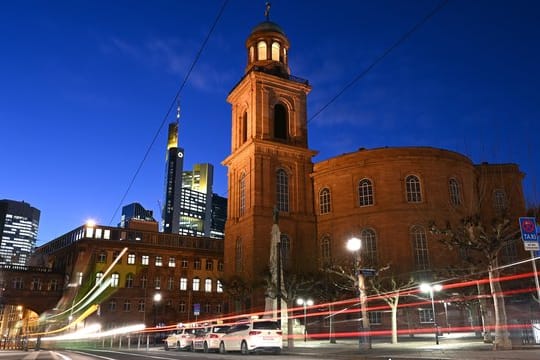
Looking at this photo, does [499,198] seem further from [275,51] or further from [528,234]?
[528,234]

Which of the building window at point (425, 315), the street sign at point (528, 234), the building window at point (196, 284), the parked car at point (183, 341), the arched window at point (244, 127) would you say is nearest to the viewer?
the street sign at point (528, 234)

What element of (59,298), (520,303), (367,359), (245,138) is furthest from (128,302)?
(367,359)

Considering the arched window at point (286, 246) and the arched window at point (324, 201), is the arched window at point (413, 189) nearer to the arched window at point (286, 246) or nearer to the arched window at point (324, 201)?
the arched window at point (324, 201)

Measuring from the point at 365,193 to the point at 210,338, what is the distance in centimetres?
2846

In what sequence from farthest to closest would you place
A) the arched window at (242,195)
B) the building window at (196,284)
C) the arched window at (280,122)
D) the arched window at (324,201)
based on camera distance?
the building window at (196,284) < the arched window at (280,122) < the arched window at (242,195) < the arched window at (324,201)

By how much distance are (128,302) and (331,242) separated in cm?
3828

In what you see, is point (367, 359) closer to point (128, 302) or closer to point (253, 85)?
point (253, 85)

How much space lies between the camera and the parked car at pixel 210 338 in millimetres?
26822

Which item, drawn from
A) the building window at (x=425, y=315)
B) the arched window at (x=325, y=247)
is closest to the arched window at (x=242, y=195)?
the arched window at (x=325, y=247)

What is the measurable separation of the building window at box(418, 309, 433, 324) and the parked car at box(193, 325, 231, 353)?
2354 centimetres

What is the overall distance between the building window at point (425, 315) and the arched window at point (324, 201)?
47.3 ft

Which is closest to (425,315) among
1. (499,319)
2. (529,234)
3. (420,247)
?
(420,247)

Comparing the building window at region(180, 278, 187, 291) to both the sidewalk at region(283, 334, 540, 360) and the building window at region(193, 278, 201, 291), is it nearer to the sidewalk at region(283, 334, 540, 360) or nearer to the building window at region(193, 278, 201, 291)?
the building window at region(193, 278, 201, 291)

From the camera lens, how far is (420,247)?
48031mm
